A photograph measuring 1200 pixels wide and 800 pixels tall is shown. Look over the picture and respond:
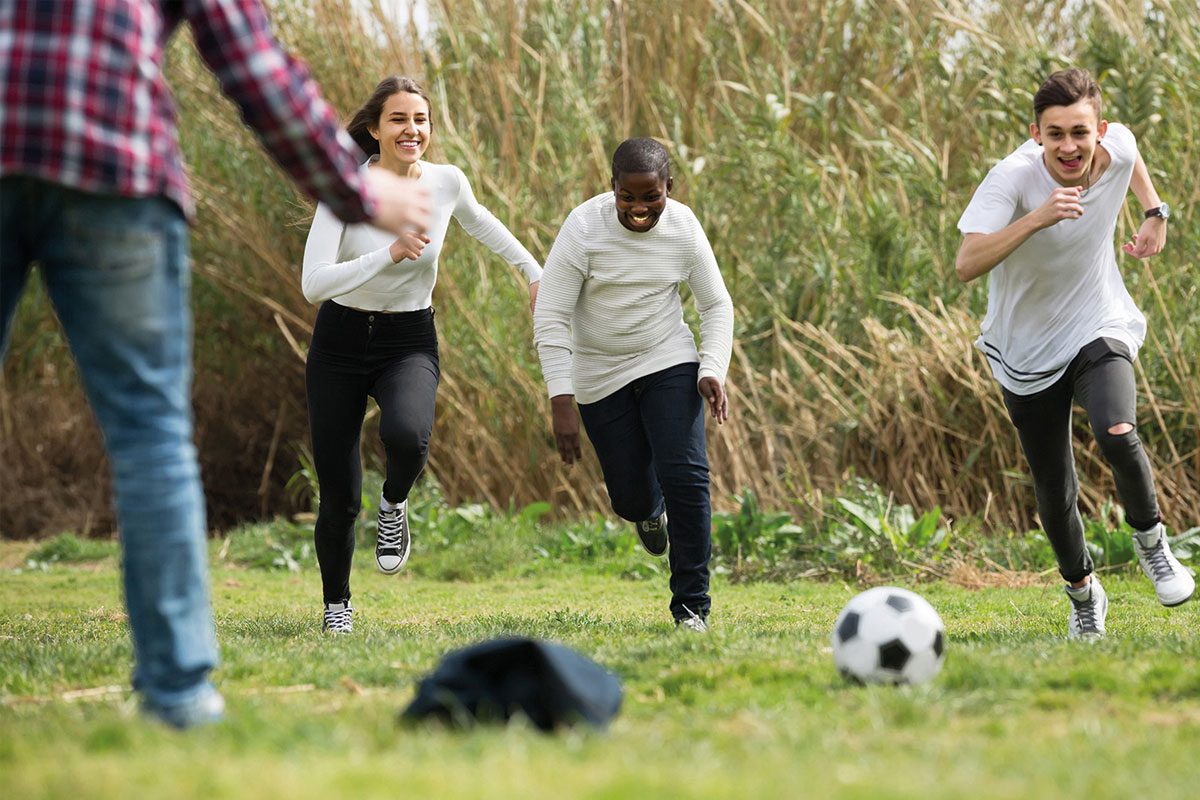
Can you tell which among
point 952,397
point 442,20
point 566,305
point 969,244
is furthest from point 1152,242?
point 442,20

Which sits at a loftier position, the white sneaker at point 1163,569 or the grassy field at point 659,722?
the grassy field at point 659,722

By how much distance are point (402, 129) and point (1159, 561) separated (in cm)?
355

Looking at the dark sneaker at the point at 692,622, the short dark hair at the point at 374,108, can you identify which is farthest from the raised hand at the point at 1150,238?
the short dark hair at the point at 374,108

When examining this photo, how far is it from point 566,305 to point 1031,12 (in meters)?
7.10

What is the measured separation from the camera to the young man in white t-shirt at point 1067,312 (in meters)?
5.54

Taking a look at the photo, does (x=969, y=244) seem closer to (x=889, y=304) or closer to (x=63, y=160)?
(x=63, y=160)

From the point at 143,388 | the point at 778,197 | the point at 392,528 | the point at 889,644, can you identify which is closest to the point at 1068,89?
the point at 889,644

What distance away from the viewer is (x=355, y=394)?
614cm

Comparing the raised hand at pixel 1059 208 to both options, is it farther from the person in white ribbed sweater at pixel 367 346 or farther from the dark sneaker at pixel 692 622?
the person in white ribbed sweater at pixel 367 346

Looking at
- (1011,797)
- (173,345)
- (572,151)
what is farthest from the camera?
(572,151)

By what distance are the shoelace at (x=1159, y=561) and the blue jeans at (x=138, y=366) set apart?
154 inches

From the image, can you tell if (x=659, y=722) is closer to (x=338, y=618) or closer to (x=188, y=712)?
(x=188, y=712)

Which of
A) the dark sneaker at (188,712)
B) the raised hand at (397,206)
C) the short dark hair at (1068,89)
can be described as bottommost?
the dark sneaker at (188,712)

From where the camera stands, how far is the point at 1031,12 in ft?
38.5
